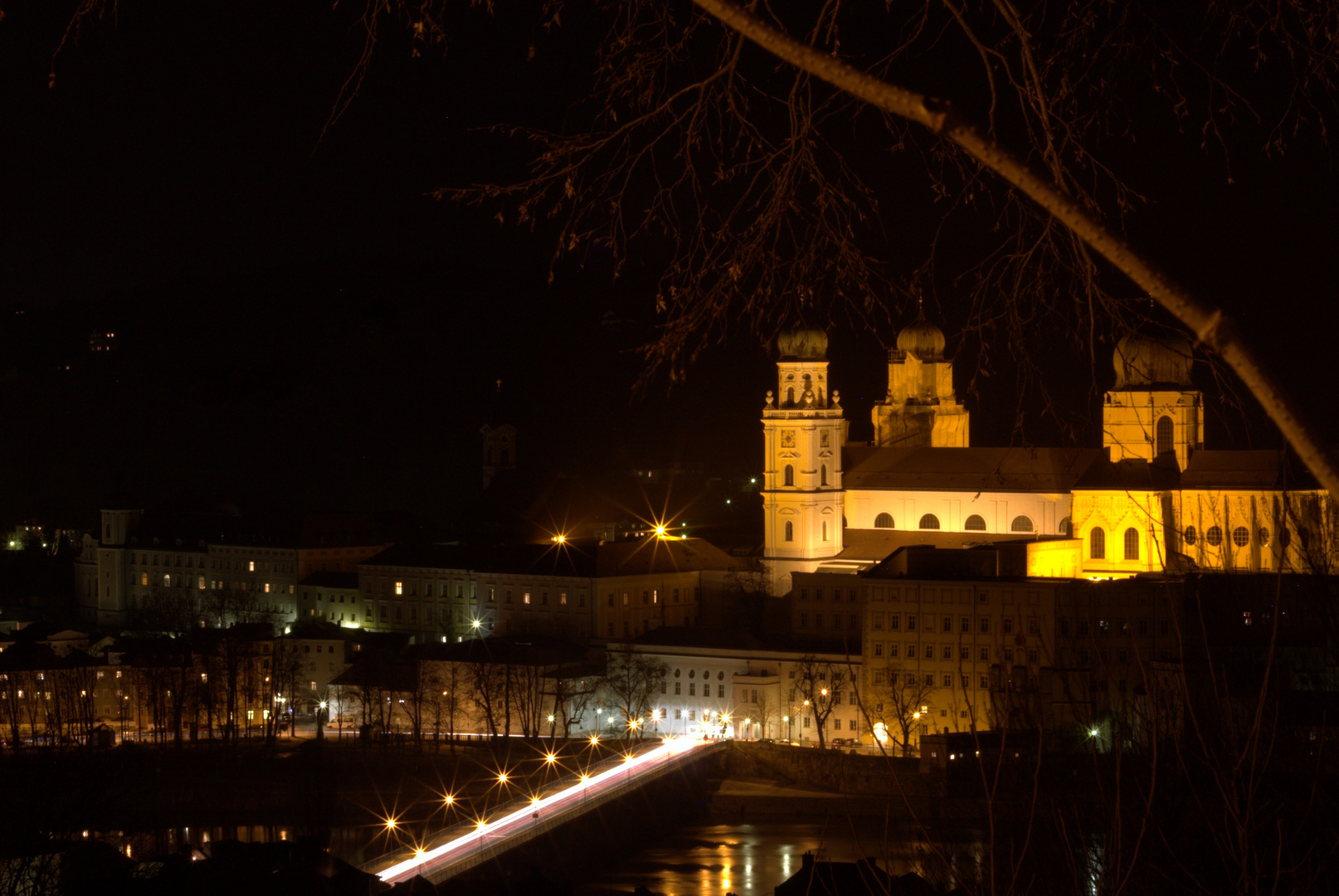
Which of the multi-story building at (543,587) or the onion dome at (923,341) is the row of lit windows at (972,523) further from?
the onion dome at (923,341)

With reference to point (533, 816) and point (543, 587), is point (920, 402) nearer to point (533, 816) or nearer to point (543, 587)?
point (543, 587)

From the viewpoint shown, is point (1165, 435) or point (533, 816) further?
point (1165, 435)

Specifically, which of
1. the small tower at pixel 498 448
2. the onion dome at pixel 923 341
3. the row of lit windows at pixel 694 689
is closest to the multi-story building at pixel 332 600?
the row of lit windows at pixel 694 689

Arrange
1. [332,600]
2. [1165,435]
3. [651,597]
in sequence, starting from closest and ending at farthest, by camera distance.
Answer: [1165,435] → [651,597] → [332,600]

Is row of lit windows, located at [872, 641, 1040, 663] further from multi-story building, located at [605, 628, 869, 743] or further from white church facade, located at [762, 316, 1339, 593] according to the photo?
white church facade, located at [762, 316, 1339, 593]

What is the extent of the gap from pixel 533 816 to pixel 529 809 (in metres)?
1.55

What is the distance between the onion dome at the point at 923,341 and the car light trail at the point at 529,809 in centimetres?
2050

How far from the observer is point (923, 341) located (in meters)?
68.8

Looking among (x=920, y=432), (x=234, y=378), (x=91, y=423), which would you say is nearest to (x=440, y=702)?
(x=920, y=432)

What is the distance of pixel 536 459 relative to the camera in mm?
109562

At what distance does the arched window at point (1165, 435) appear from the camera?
191 ft

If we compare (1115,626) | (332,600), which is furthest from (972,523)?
(332,600)

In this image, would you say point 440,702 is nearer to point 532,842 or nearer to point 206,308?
point 532,842

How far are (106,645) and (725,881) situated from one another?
3499 cm
